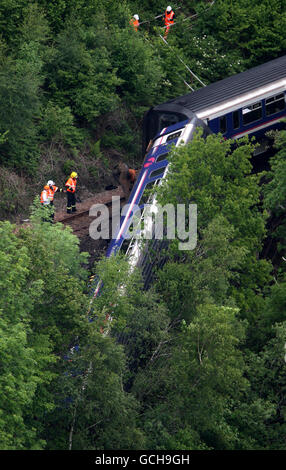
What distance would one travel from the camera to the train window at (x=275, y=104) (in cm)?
3469

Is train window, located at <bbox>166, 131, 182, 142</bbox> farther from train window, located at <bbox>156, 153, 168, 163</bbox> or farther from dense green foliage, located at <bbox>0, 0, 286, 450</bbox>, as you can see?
dense green foliage, located at <bbox>0, 0, 286, 450</bbox>

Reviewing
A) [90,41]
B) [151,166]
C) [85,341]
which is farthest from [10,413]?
[90,41]

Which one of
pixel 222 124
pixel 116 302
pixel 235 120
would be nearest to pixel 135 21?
pixel 235 120

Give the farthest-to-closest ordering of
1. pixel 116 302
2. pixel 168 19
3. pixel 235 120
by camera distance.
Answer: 1. pixel 168 19
2. pixel 235 120
3. pixel 116 302

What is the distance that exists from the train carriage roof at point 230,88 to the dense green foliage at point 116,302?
3.81 metres

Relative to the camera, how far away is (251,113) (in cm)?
3419

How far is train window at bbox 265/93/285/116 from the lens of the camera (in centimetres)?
3469

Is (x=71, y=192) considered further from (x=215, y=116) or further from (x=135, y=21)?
(x=135, y=21)

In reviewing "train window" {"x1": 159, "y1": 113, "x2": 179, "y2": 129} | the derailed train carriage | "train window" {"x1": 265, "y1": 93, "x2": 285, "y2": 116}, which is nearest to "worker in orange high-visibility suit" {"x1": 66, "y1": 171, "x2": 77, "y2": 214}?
the derailed train carriage

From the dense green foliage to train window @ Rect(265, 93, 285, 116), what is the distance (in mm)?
4466

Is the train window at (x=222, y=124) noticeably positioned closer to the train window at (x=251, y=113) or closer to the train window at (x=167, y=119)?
the train window at (x=251, y=113)

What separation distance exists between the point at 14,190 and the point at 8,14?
7925 millimetres

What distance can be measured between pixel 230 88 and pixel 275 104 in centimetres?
195

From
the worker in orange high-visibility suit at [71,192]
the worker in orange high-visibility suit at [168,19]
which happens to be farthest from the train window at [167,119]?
the worker in orange high-visibility suit at [168,19]
